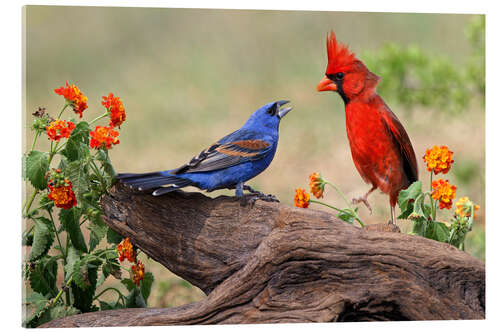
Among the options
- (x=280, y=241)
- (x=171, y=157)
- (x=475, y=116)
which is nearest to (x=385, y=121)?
(x=280, y=241)

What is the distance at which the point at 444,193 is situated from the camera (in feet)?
13.6

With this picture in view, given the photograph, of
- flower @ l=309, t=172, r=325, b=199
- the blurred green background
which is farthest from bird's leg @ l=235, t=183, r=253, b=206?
the blurred green background

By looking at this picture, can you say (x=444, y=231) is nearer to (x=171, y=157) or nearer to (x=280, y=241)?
(x=280, y=241)

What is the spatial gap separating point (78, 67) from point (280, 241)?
8.29 feet

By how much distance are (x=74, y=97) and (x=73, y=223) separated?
0.80m

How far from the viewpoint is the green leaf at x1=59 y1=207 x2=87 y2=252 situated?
3986 millimetres

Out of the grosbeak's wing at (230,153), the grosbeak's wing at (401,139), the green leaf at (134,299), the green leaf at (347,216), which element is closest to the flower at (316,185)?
the green leaf at (347,216)

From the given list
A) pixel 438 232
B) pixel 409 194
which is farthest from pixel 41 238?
pixel 438 232

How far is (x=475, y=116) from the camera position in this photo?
569cm

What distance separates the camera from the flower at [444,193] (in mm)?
4133

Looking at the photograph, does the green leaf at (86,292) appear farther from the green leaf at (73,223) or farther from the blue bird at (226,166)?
the blue bird at (226,166)

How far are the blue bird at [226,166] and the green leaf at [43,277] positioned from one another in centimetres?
73

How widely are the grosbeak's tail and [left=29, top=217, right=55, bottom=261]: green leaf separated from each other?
0.56 meters

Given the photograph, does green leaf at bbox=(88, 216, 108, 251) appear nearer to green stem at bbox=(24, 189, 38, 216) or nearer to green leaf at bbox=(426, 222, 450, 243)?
green stem at bbox=(24, 189, 38, 216)
